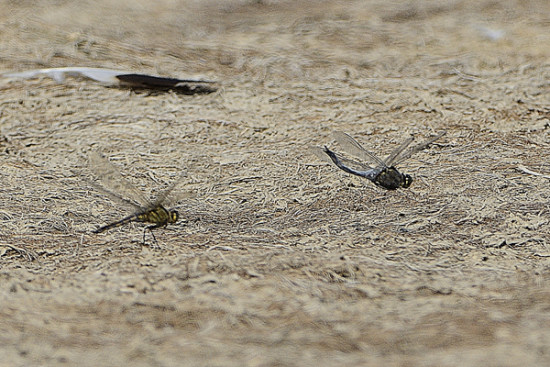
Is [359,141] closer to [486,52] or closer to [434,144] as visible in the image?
[434,144]

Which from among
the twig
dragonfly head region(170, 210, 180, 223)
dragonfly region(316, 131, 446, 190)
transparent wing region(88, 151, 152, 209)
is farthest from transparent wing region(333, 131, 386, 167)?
transparent wing region(88, 151, 152, 209)

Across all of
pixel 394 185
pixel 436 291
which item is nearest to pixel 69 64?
pixel 394 185

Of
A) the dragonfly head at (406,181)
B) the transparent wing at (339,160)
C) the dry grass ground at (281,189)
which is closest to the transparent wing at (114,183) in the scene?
the dry grass ground at (281,189)

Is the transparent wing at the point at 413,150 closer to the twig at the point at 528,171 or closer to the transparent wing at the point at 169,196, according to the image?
the twig at the point at 528,171

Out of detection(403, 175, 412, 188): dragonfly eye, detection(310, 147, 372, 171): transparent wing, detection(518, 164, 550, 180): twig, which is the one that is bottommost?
detection(403, 175, 412, 188): dragonfly eye

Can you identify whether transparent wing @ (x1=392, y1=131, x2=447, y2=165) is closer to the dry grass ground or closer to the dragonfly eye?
the dry grass ground

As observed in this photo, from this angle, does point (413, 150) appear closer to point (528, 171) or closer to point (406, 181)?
point (406, 181)

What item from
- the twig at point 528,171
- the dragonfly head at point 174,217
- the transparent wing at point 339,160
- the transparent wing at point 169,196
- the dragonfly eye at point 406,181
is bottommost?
the dragonfly head at point 174,217
